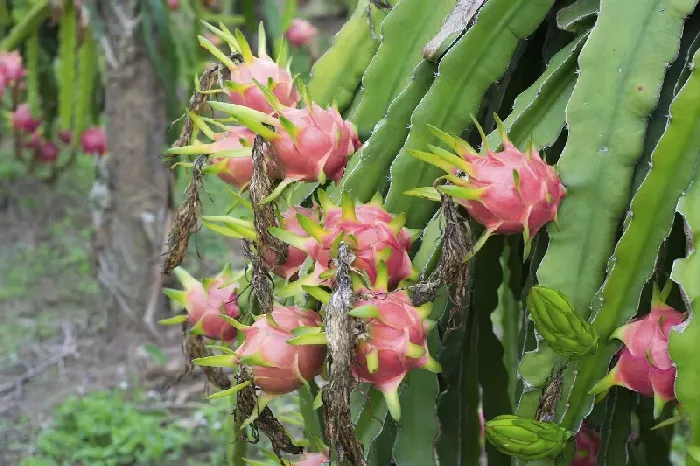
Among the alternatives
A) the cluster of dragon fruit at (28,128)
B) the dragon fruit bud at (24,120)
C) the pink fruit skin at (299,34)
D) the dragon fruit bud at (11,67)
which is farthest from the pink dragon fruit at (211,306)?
the dragon fruit bud at (24,120)

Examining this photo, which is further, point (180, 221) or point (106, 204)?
point (106, 204)

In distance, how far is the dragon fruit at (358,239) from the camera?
2.07ft

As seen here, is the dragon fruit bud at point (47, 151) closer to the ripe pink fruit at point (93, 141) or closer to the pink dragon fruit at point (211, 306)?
the ripe pink fruit at point (93, 141)

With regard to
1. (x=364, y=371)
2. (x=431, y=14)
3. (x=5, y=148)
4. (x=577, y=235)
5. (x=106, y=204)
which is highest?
(x=431, y=14)

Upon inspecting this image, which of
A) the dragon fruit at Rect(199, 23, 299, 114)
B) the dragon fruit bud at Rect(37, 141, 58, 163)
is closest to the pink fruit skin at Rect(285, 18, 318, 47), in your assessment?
the dragon fruit bud at Rect(37, 141, 58, 163)

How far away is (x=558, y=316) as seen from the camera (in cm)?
60

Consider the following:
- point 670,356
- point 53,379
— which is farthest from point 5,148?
point 670,356

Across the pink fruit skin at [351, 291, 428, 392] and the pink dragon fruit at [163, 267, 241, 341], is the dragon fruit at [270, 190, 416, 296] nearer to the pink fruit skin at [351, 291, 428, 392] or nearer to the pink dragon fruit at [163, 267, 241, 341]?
the pink fruit skin at [351, 291, 428, 392]

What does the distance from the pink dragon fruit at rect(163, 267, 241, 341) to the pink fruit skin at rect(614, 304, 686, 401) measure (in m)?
0.40

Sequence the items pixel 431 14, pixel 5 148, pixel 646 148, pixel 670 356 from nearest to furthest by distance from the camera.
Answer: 1. pixel 670 356
2. pixel 646 148
3. pixel 431 14
4. pixel 5 148

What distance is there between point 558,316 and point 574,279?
0.21 feet

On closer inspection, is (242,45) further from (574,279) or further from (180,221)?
(574,279)

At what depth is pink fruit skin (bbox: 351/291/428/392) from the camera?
23.2 inches

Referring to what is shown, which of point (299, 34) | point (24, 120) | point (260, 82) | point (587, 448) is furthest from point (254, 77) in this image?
point (24, 120)
